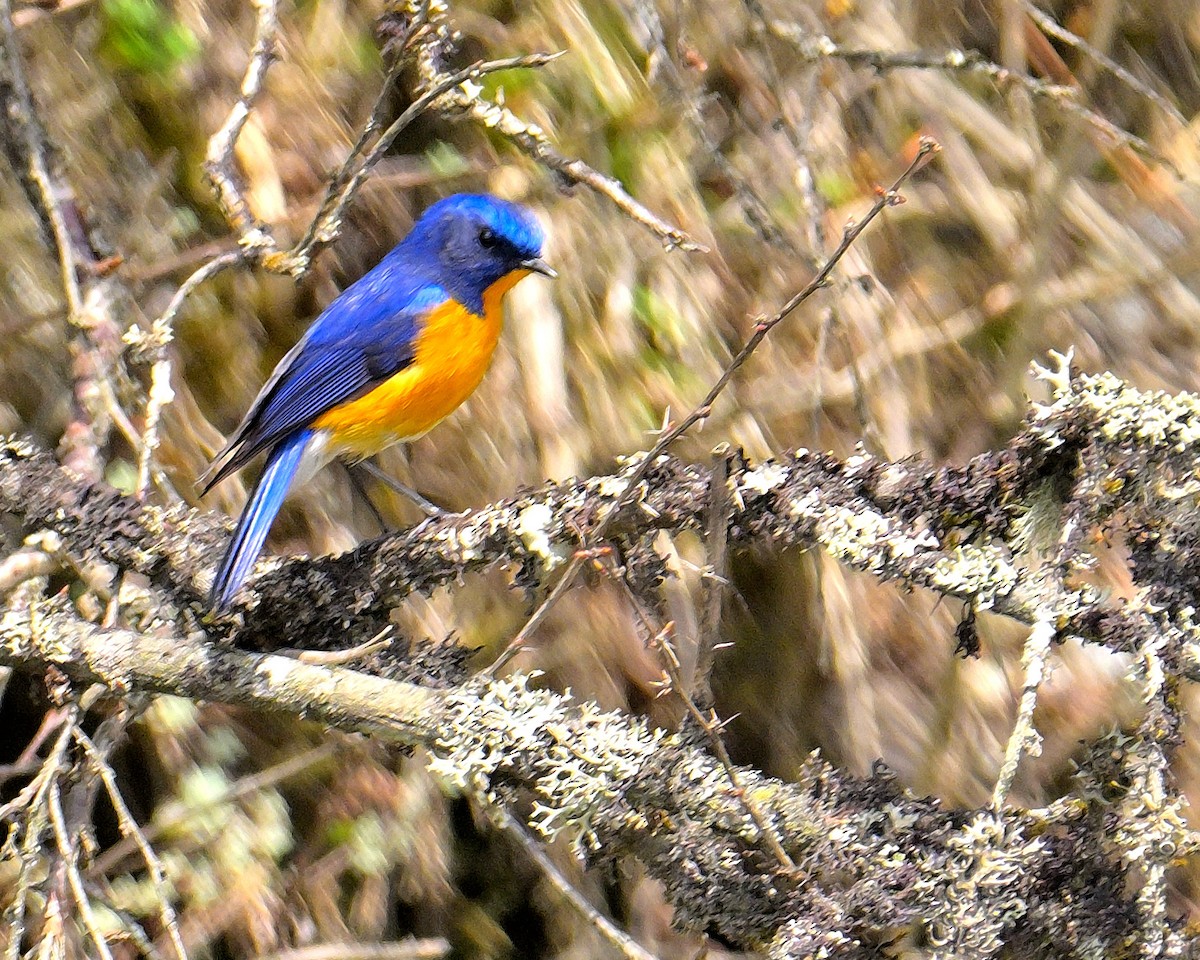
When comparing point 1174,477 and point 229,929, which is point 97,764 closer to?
point 229,929

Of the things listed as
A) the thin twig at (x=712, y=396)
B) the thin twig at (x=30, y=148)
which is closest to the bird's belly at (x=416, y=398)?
the thin twig at (x=30, y=148)

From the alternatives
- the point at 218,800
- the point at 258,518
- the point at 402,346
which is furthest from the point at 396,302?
the point at 218,800

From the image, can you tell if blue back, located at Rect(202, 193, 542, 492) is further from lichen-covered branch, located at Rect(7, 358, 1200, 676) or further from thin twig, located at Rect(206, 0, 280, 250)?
lichen-covered branch, located at Rect(7, 358, 1200, 676)

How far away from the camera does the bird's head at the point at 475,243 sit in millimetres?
3215

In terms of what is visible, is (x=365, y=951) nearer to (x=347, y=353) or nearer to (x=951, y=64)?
(x=347, y=353)

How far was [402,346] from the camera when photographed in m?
3.23

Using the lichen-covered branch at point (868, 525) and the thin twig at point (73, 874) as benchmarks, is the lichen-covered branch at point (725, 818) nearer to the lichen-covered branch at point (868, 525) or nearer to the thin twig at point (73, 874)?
the lichen-covered branch at point (868, 525)

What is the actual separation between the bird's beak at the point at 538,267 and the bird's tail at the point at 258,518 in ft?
2.42

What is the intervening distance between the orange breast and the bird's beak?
225 millimetres

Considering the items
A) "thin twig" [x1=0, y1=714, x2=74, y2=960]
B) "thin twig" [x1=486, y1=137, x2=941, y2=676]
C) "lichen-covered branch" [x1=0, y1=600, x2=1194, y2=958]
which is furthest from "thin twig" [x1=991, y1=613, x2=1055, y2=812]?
"thin twig" [x1=0, y1=714, x2=74, y2=960]

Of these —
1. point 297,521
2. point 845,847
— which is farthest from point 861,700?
point 297,521

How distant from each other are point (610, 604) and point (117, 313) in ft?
4.86

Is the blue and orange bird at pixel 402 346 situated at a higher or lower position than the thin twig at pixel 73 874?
higher

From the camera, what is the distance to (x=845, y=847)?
1.77 meters
